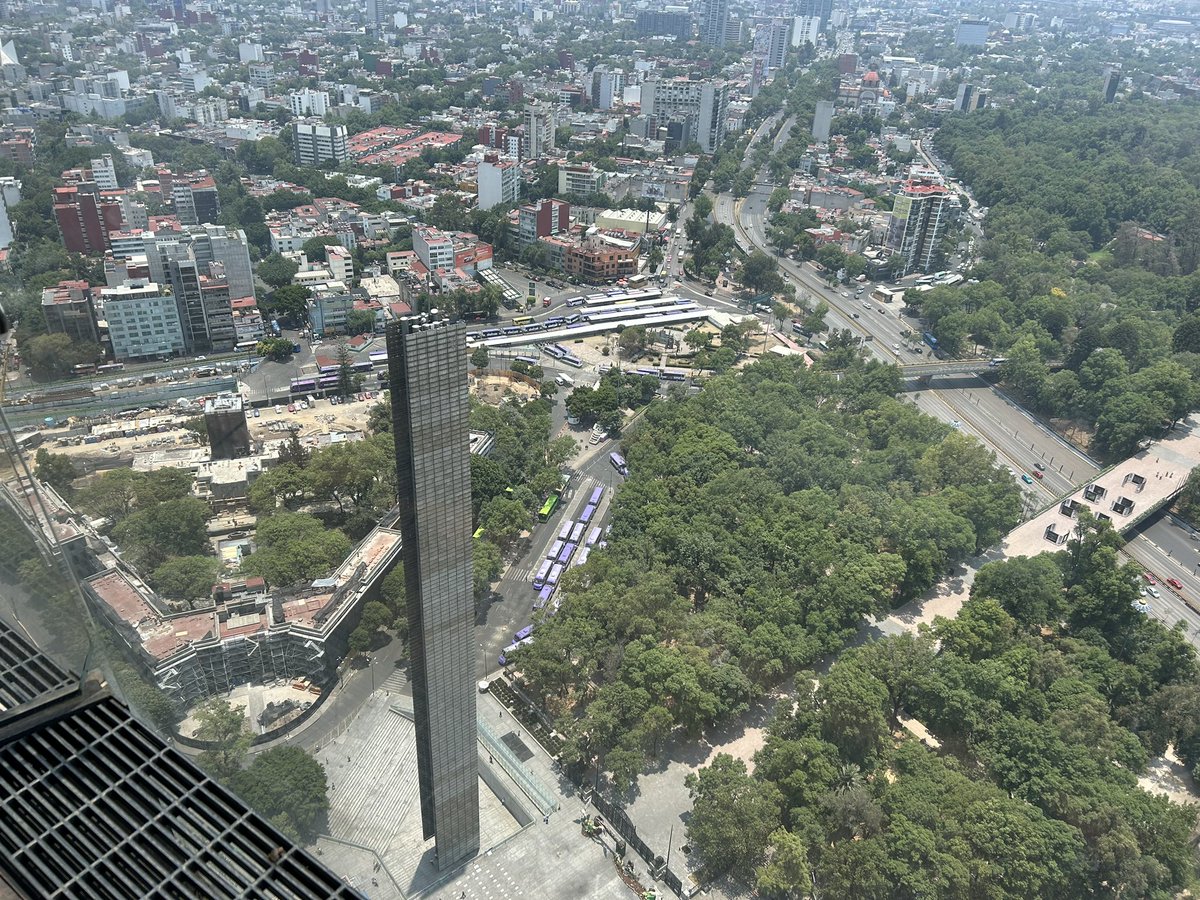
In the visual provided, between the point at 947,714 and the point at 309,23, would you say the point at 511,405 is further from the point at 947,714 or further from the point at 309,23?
the point at 309,23

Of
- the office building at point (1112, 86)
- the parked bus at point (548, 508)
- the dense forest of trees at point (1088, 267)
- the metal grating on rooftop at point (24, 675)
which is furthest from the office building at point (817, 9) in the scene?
the metal grating on rooftop at point (24, 675)

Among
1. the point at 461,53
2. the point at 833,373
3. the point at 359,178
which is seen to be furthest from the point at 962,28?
the point at 833,373

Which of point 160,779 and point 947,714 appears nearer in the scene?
point 160,779

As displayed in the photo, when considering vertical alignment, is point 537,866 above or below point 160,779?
below

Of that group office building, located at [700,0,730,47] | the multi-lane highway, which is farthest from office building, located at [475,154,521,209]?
office building, located at [700,0,730,47]

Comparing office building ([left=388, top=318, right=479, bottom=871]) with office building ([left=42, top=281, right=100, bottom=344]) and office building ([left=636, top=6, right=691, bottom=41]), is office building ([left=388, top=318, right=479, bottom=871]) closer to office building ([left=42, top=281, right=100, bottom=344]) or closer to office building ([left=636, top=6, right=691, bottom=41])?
office building ([left=42, top=281, right=100, bottom=344])

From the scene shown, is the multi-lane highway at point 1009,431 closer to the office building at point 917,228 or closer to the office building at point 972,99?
the office building at point 917,228
